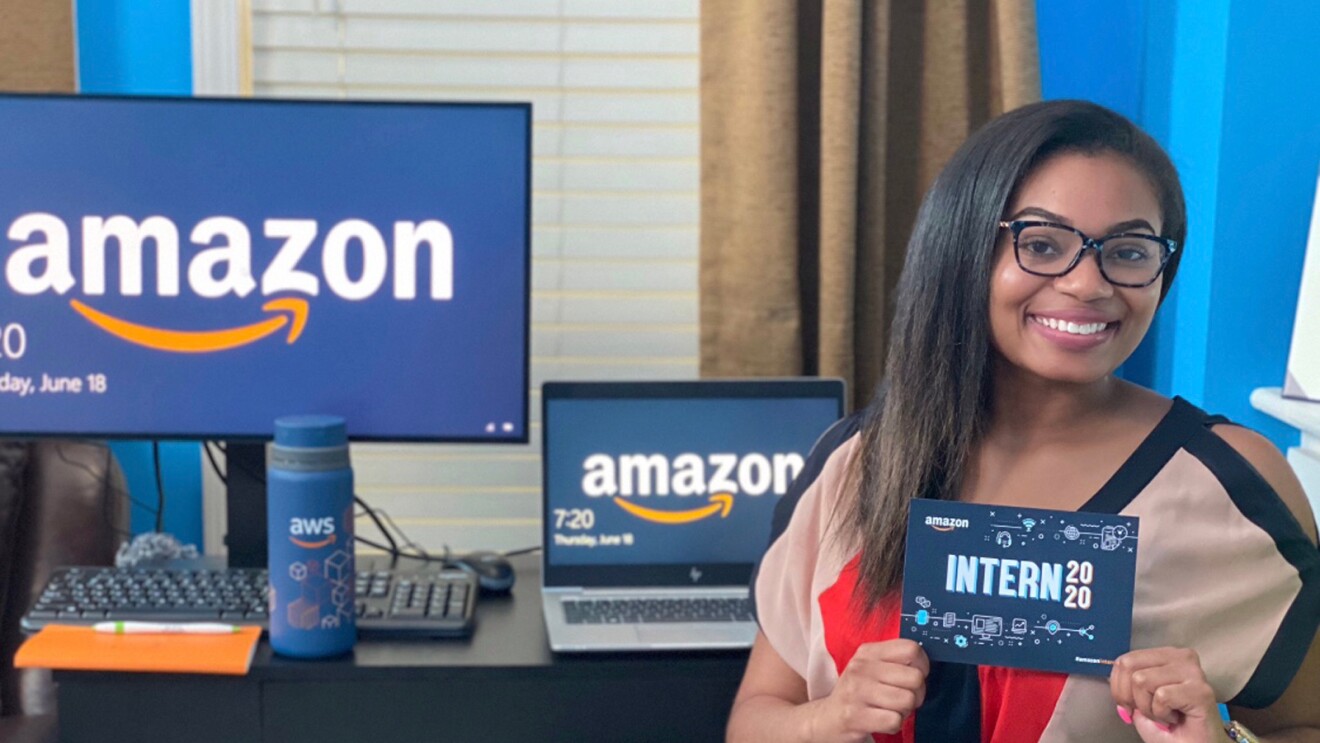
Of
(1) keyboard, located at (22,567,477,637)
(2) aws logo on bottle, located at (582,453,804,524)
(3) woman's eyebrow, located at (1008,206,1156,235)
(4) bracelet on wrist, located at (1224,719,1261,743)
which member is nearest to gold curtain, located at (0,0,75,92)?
(1) keyboard, located at (22,567,477,637)

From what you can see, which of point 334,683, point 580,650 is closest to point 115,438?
point 334,683

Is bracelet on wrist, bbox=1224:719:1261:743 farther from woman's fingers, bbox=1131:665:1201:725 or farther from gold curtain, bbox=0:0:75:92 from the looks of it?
gold curtain, bbox=0:0:75:92

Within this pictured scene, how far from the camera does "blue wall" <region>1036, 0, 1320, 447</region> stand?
4.74 feet

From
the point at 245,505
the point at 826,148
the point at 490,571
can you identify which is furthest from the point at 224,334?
the point at 826,148

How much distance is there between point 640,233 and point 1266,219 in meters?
0.91

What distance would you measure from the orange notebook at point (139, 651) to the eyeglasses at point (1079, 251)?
90cm

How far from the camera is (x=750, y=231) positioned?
70.9 inches

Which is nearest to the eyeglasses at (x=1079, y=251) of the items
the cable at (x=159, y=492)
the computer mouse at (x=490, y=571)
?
the computer mouse at (x=490, y=571)

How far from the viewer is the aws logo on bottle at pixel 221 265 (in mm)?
1567

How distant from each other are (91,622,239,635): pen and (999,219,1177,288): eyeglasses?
95 cm

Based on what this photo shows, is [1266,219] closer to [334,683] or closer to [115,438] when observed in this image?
[334,683]

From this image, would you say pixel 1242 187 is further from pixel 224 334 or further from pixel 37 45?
pixel 37 45

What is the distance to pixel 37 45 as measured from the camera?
1.84 m

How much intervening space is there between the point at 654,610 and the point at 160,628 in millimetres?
558
